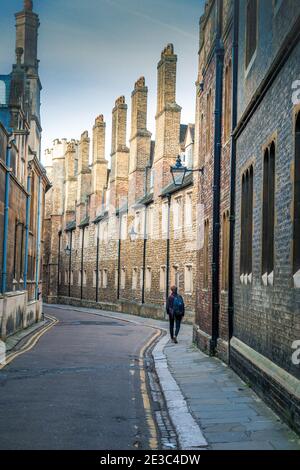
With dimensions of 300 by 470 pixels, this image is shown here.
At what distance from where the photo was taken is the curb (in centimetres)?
721

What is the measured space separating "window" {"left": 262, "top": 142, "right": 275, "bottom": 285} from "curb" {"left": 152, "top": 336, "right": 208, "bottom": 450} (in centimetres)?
228

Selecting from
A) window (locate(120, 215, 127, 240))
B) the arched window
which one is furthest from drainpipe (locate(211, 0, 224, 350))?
window (locate(120, 215, 127, 240))

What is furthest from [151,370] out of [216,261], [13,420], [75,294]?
[75,294]

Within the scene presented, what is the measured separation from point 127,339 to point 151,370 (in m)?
7.62

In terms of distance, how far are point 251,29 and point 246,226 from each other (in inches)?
153

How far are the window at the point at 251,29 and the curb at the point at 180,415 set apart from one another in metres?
6.42

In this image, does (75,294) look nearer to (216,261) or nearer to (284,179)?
(216,261)

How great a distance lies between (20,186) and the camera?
78.8 feet

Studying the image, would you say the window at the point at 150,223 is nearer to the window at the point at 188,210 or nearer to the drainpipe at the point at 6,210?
the window at the point at 188,210

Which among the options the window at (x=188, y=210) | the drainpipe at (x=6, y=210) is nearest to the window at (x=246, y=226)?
the drainpipe at (x=6, y=210)

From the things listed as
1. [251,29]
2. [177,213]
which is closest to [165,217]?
[177,213]

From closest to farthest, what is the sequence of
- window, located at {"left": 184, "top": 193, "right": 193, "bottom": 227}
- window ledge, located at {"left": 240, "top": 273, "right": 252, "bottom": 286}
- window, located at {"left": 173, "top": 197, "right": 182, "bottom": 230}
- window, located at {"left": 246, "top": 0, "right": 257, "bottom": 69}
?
window ledge, located at {"left": 240, "top": 273, "right": 252, "bottom": 286}
window, located at {"left": 246, "top": 0, "right": 257, "bottom": 69}
window, located at {"left": 184, "top": 193, "right": 193, "bottom": 227}
window, located at {"left": 173, "top": 197, "right": 182, "bottom": 230}

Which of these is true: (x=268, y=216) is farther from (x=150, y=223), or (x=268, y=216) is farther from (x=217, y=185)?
(x=150, y=223)

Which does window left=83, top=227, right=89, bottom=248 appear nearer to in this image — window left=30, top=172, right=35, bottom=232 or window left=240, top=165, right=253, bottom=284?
window left=30, top=172, right=35, bottom=232
